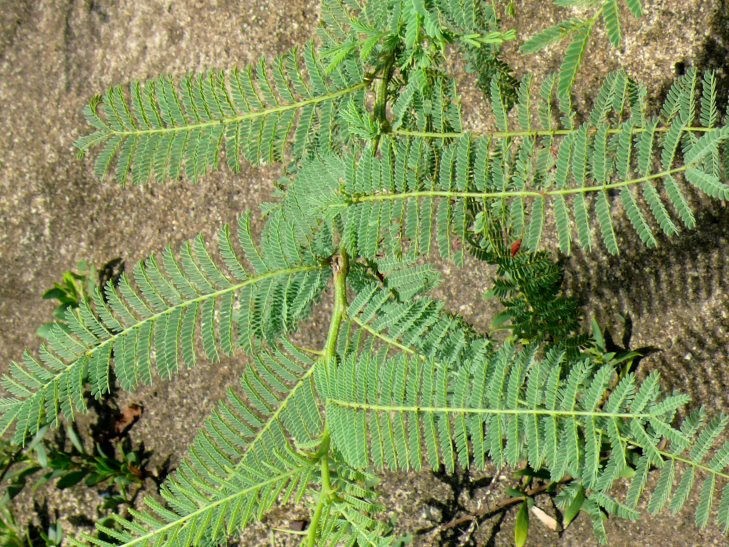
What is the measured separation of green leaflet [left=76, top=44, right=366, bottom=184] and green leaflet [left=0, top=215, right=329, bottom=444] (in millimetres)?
198

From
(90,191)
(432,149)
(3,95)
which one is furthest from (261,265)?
(3,95)

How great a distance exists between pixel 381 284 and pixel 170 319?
423 millimetres

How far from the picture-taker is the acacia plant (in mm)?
1206

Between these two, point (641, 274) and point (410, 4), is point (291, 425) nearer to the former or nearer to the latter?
point (410, 4)

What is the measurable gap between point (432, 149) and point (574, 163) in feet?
0.85

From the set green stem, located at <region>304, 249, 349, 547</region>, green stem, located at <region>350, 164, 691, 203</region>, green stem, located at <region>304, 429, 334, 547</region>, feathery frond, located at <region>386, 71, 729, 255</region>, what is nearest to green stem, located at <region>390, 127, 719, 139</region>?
feathery frond, located at <region>386, 71, 729, 255</region>

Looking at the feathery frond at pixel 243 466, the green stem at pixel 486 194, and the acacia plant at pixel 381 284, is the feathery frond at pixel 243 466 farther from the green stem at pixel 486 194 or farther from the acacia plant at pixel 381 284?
the green stem at pixel 486 194

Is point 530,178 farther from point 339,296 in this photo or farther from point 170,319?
point 170,319

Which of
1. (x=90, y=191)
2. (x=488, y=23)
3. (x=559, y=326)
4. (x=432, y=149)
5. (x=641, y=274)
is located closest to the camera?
(x=432, y=149)

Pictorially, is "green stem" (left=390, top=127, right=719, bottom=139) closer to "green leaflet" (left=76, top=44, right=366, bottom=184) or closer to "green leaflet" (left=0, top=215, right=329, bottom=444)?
"green leaflet" (left=76, top=44, right=366, bottom=184)

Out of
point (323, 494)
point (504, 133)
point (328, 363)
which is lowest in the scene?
point (323, 494)

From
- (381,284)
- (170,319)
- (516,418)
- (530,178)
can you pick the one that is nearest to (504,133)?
(530,178)

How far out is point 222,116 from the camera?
1520 millimetres

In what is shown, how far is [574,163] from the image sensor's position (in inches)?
50.5
